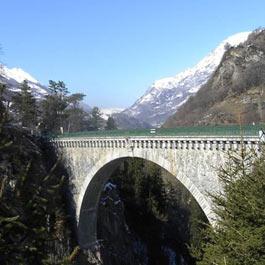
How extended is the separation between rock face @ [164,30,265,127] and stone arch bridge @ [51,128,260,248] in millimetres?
47624

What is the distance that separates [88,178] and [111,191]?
1034 cm

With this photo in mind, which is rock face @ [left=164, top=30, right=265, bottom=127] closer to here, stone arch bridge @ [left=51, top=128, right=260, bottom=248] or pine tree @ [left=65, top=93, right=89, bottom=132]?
pine tree @ [left=65, top=93, right=89, bottom=132]

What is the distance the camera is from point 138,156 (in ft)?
113

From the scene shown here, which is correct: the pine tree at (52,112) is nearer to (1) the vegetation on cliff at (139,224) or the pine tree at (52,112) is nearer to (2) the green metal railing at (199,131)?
(1) the vegetation on cliff at (139,224)

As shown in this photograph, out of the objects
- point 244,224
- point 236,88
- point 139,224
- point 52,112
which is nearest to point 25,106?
point 52,112

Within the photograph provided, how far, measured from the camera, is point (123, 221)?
51656 millimetres

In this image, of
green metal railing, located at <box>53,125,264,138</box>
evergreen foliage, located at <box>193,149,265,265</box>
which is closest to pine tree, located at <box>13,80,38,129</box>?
green metal railing, located at <box>53,125,264,138</box>

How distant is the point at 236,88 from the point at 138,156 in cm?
8051

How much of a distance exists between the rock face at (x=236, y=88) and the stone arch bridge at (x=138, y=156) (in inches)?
1875

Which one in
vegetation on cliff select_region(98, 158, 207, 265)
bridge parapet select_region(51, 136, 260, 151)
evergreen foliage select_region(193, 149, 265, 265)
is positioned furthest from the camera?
vegetation on cliff select_region(98, 158, 207, 265)

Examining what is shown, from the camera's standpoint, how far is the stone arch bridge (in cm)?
2594

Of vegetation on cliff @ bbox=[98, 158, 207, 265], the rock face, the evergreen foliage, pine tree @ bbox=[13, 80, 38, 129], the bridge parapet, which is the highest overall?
the rock face

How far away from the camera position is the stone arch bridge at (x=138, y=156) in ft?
85.1

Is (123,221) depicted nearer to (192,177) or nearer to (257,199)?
(192,177)
